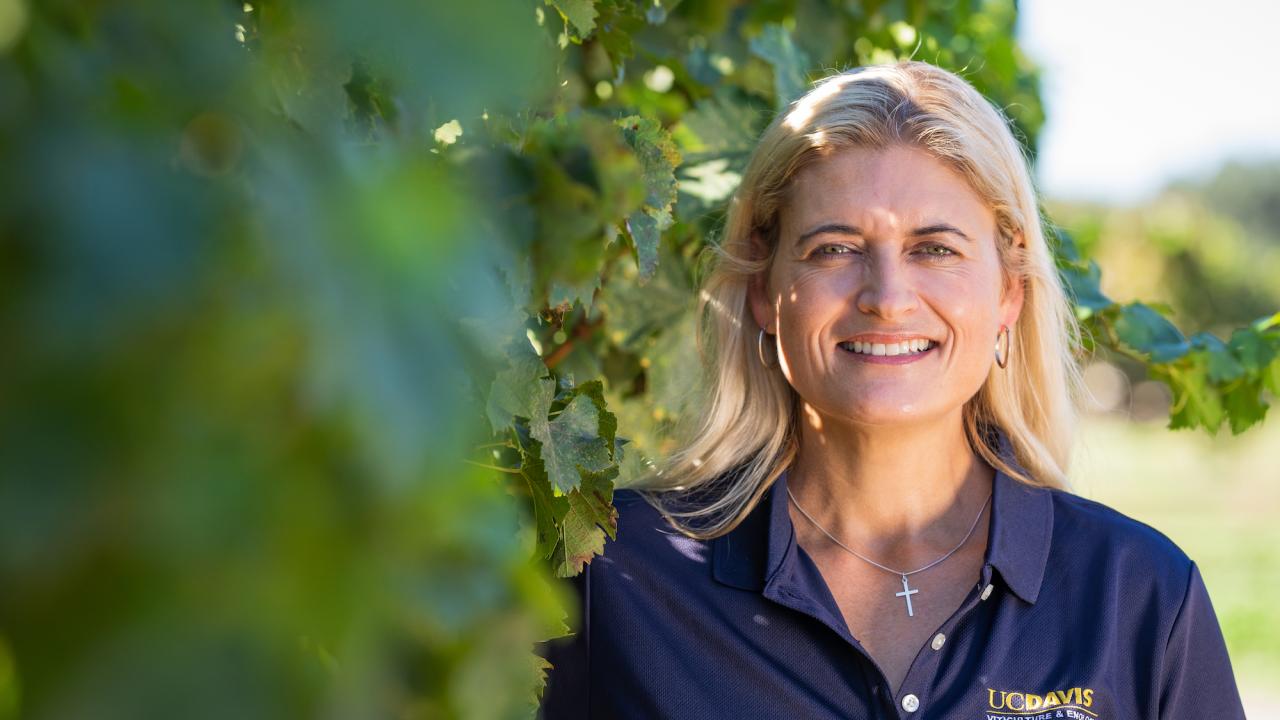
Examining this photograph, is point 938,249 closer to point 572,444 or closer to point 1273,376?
point 1273,376

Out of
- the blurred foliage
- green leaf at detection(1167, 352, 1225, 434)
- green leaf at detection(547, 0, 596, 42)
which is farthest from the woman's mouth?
the blurred foliage

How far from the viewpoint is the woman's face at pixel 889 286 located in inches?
90.3

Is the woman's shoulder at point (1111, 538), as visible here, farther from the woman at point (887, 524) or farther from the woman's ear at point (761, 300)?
the woman's ear at point (761, 300)

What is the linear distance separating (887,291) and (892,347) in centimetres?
10

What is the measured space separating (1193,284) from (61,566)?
28782 mm

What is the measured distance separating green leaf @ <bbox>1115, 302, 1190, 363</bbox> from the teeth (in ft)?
2.07

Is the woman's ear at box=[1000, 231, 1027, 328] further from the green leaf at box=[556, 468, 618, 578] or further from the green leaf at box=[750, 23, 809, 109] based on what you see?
the green leaf at box=[556, 468, 618, 578]

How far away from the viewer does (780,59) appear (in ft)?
8.84

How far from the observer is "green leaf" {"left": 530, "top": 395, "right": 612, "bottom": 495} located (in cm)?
156

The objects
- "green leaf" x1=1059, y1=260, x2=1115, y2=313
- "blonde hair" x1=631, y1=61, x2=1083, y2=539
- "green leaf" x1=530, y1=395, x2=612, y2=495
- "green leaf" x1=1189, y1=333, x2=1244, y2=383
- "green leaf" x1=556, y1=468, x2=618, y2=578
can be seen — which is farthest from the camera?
"green leaf" x1=1059, y1=260, x2=1115, y2=313

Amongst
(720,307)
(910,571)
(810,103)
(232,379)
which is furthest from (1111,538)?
(232,379)

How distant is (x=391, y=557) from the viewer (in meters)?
0.50

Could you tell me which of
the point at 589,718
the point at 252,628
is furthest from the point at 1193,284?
the point at 252,628

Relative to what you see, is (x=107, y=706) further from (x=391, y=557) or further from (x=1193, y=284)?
(x=1193, y=284)
